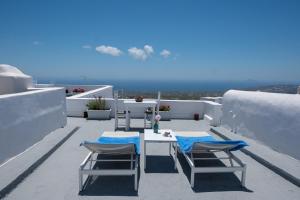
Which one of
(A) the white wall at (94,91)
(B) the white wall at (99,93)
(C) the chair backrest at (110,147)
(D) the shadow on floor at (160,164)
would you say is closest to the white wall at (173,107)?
(A) the white wall at (94,91)

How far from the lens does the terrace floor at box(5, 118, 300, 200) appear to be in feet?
9.88

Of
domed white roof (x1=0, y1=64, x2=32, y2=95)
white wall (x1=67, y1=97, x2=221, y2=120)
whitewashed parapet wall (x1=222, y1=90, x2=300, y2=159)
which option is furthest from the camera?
white wall (x1=67, y1=97, x2=221, y2=120)

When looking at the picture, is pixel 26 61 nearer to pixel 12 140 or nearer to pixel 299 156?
pixel 12 140

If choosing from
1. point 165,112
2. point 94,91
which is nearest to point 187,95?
point 165,112

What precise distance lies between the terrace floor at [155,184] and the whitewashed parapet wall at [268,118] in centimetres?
66

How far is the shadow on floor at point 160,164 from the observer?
12.7ft

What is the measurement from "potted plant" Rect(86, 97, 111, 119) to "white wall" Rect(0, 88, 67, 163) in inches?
72.5

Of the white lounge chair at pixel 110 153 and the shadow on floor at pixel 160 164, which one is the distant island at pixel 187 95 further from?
the white lounge chair at pixel 110 153

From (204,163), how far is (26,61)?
35.7m

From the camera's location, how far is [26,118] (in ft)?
14.4

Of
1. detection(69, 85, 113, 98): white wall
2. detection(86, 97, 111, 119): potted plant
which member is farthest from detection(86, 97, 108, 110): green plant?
detection(69, 85, 113, 98): white wall

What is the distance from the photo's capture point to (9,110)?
3.79m

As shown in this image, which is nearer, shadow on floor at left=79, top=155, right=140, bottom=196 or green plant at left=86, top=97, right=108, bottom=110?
shadow on floor at left=79, top=155, right=140, bottom=196

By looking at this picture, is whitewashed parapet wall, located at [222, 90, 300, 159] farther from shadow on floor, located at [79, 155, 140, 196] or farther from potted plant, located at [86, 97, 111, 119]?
potted plant, located at [86, 97, 111, 119]
